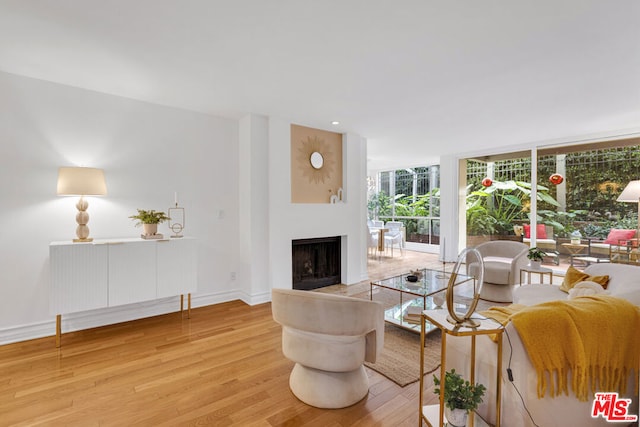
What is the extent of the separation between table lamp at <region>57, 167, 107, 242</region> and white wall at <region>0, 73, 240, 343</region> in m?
0.18

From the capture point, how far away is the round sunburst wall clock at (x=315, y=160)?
4.39 meters

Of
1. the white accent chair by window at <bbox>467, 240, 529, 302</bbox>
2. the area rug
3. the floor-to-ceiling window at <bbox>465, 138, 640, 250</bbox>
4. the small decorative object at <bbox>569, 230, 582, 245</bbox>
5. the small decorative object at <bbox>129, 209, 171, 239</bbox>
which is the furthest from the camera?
the small decorative object at <bbox>569, 230, 582, 245</bbox>

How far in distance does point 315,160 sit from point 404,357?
2951 mm

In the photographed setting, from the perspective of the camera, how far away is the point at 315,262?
4.70 metres

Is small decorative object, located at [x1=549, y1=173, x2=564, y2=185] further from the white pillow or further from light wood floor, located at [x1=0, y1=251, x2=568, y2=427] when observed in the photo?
light wood floor, located at [x1=0, y1=251, x2=568, y2=427]

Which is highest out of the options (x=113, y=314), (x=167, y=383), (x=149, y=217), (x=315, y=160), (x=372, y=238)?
(x=315, y=160)

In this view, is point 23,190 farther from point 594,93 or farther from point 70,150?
point 594,93

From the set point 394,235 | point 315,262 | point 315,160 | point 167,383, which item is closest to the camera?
point 167,383

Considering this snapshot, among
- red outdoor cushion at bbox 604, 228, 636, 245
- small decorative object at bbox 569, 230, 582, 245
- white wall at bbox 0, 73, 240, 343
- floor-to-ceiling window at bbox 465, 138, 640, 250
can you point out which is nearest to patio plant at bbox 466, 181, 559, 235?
floor-to-ceiling window at bbox 465, 138, 640, 250

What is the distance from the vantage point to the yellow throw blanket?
4.58 feet

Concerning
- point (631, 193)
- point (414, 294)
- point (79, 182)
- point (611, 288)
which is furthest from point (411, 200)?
point (79, 182)

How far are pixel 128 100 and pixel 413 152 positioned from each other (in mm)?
5341

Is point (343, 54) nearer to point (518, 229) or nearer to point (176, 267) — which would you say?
point (176, 267)

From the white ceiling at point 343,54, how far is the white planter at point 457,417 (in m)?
2.27
